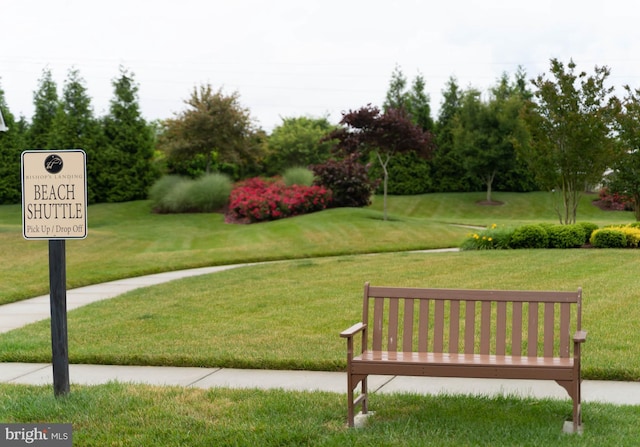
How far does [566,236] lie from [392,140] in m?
11.3

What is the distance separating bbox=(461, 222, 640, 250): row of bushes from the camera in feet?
60.3

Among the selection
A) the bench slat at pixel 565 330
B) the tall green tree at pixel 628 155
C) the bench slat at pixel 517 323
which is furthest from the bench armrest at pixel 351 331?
the tall green tree at pixel 628 155

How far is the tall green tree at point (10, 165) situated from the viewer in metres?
41.6

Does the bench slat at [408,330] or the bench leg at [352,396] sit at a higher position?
the bench slat at [408,330]

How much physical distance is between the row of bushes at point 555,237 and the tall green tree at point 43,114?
96.7ft

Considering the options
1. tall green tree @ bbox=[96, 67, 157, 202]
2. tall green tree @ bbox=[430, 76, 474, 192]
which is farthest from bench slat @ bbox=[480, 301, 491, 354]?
tall green tree @ bbox=[430, 76, 474, 192]

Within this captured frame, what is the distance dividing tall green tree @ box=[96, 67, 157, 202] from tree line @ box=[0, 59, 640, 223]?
0.18 ft

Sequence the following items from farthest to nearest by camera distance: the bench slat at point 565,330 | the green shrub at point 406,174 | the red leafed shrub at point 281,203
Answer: the green shrub at point 406,174 → the red leafed shrub at point 281,203 → the bench slat at point 565,330

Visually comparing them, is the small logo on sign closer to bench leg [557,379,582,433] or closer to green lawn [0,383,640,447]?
green lawn [0,383,640,447]

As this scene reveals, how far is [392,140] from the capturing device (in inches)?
1140

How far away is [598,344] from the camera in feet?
27.2

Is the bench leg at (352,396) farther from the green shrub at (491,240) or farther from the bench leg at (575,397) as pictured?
the green shrub at (491,240)

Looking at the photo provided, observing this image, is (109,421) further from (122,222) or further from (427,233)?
(122,222)

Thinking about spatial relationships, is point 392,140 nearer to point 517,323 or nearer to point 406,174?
point 406,174
